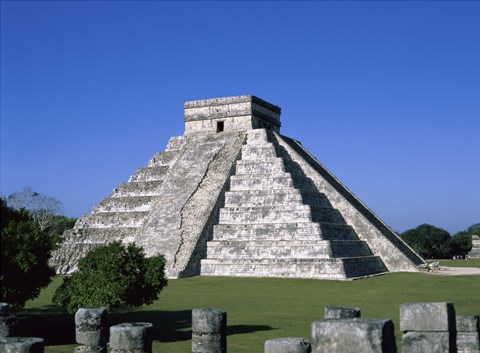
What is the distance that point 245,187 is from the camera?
102 ft

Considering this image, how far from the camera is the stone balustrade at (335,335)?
4891 mm

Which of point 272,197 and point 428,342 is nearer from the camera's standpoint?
point 428,342

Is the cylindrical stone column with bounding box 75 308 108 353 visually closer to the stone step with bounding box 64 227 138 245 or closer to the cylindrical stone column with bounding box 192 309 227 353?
the cylindrical stone column with bounding box 192 309 227 353

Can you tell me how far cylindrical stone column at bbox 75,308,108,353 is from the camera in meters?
10.3

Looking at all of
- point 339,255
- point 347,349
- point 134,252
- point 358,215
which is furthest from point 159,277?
point 358,215

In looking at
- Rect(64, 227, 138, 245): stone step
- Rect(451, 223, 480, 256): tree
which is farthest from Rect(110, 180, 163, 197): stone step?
Rect(451, 223, 480, 256): tree

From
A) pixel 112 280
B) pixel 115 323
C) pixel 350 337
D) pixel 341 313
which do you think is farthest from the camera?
pixel 115 323

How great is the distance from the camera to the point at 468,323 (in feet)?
30.4

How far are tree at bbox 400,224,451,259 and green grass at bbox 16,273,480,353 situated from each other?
27807 mm

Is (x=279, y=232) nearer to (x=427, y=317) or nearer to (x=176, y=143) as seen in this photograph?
(x=176, y=143)

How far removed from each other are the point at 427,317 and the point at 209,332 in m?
4.19

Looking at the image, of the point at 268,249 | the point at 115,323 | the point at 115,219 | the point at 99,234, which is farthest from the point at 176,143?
the point at 115,323

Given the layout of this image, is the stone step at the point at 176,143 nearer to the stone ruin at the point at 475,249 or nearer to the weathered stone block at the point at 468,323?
the weathered stone block at the point at 468,323

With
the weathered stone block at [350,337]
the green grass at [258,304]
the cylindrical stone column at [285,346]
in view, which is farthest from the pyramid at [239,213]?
the weathered stone block at [350,337]
